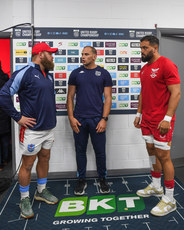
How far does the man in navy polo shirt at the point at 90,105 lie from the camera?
2172mm

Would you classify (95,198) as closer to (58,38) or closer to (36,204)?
(36,204)

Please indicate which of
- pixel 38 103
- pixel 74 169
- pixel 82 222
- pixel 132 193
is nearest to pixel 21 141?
pixel 38 103

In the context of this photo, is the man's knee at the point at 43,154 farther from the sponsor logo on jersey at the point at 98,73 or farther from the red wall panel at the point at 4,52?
the red wall panel at the point at 4,52

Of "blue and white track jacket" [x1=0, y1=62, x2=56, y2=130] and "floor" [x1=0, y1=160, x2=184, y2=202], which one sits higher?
"blue and white track jacket" [x1=0, y1=62, x2=56, y2=130]

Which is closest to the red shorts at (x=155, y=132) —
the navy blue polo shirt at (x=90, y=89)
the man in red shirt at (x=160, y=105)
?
the man in red shirt at (x=160, y=105)

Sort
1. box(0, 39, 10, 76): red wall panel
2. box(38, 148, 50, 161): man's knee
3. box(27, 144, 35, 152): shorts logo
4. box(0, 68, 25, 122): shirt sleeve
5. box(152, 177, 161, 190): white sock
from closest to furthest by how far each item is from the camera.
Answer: box(0, 68, 25, 122): shirt sleeve, box(27, 144, 35, 152): shorts logo, box(38, 148, 50, 161): man's knee, box(152, 177, 161, 190): white sock, box(0, 39, 10, 76): red wall panel

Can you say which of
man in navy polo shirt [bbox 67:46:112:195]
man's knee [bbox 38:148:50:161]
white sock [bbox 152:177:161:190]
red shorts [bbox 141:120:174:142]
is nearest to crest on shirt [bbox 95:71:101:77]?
man in navy polo shirt [bbox 67:46:112:195]

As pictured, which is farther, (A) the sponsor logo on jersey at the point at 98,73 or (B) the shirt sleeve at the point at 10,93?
(A) the sponsor logo on jersey at the point at 98,73

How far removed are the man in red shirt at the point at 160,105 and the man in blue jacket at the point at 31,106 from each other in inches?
35.0

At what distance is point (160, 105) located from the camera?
1825 millimetres

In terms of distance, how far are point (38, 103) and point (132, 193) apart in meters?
1.38

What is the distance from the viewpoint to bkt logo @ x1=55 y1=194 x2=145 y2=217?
1.91m

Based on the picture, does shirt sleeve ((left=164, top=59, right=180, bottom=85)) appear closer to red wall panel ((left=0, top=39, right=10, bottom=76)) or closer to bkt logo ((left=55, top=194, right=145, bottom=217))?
bkt logo ((left=55, top=194, right=145, bottom=217))

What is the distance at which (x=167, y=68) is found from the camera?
5.65ft
